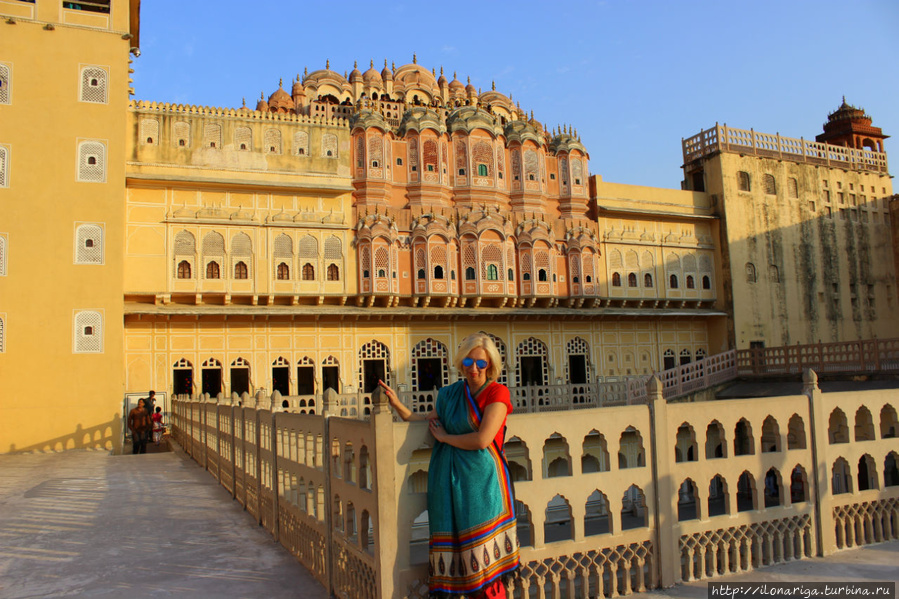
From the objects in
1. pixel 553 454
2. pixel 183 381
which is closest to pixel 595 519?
pixel 553 454

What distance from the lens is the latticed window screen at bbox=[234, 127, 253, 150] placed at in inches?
816

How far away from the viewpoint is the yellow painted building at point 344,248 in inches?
658

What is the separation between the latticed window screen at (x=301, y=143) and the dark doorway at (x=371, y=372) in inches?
267

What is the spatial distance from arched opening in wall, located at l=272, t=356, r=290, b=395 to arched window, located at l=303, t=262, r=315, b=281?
2491 millimetres

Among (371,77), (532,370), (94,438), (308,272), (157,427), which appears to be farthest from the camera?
(371,77)

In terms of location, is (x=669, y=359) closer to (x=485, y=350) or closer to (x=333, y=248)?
(x=333, y=248)

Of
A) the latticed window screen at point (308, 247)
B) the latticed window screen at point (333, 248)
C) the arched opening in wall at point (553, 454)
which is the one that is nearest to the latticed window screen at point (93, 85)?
the latticed window screen at point (308, 247)

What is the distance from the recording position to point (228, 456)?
9.07m

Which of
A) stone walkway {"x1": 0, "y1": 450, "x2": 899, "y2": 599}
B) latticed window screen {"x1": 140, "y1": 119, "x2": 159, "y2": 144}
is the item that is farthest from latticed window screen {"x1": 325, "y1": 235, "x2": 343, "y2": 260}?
stone walkway {"x1": 0, "y1": 450, "x2": 899, "y2": 599}

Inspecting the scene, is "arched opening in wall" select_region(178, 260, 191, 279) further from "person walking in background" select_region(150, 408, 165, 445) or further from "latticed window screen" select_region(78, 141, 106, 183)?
"person walking in background" select_region(150, 408, 165, 445)

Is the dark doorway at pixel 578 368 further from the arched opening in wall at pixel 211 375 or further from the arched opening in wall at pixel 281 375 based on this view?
the arched opening in wall at pixel 211 375

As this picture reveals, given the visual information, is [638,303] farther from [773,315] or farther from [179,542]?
[179,542]

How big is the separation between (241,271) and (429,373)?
6764mm

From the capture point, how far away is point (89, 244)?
16953mm
